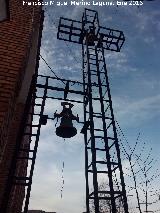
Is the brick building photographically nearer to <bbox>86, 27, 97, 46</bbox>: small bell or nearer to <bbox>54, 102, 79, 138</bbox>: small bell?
<bbox>54, 102, 79, 138</bbox>: small bell

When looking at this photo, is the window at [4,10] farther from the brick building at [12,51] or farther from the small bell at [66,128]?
the small bell at [66,128]

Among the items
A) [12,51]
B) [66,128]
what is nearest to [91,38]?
[66,128]

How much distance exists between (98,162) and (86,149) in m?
0.83

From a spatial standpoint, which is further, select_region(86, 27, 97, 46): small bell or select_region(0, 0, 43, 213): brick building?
select_region(86, 27, 97, 46): small bell

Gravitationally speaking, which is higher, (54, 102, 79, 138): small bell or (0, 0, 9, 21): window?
(54, 102, 79, 138): small bell

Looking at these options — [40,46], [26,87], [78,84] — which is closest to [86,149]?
[78,84]

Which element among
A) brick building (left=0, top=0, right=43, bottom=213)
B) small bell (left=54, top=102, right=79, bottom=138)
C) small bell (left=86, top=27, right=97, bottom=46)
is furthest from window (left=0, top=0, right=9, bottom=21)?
small bell (left=86, top=27, right=97, bottom=46)

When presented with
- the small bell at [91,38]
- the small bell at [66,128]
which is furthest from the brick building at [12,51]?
the small bell at [91,38]

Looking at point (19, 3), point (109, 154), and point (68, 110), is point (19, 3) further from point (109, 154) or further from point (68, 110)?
point (109, 154)

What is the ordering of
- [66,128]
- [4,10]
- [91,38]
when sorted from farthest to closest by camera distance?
[91,38], [66,128], [4,10]

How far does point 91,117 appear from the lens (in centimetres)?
899

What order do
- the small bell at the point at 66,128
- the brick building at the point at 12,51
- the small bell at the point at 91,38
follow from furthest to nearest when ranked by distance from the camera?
the small bell at the point at 91,38 → the small bell at the point at 66,128 → the brick building at the point at 12,51

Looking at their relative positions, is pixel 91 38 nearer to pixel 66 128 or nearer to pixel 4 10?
pixel 66 128

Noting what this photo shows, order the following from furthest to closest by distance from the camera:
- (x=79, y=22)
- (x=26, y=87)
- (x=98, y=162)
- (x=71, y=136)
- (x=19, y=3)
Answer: (x=79, y=22) < (x=26, y=87) < (x=98, y=162) < (x=71, y=136) < (x=19, y=3)
